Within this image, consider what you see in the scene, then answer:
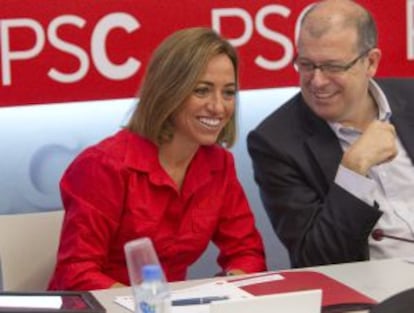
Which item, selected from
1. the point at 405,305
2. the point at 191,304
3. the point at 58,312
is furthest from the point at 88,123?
the point at 405,305

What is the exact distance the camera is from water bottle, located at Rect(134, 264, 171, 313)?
1806mm

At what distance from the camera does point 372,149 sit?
2717 mm

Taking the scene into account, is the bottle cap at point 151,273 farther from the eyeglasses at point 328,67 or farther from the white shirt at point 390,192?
the eyeglasses at point 328,67

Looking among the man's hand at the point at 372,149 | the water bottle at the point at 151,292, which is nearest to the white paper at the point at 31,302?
the water bottle at the point at 151,292

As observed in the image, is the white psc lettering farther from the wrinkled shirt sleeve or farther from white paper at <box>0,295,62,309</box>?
white paper at <box>0,295,62,309</box>

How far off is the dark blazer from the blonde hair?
0.97ft

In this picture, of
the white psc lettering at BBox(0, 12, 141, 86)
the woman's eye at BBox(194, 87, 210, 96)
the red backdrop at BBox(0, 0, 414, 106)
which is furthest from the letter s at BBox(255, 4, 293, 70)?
the woman's eye at BBox(194, 87, 210, 96)

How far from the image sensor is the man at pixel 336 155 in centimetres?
268

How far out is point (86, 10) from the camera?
3.27 m

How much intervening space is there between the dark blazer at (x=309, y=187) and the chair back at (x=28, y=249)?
0.61m

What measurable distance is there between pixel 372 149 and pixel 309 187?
221 mm

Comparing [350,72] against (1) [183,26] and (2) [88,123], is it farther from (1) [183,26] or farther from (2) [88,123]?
(2) [88,123]

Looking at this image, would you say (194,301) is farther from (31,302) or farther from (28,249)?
(28,249)

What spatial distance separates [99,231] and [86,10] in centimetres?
96
